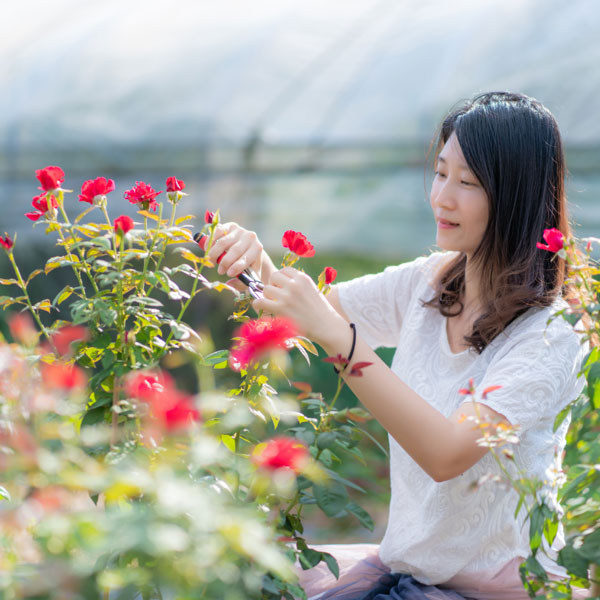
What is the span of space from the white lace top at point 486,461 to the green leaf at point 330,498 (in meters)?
0.37

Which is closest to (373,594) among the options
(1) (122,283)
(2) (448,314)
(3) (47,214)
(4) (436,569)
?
(4) (436,569)

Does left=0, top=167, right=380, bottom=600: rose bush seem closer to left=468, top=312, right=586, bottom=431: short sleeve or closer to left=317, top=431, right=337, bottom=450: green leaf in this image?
left=317, top=431, right=337, bottom=450: green leaf

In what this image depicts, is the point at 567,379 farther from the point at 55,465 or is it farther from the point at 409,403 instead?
the point at 55,465

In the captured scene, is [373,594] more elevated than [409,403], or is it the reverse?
[409,403]

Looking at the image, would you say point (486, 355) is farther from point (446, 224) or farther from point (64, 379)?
point (64, 379)

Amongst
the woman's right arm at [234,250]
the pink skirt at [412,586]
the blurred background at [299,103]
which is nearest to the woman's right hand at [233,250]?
the woman's right arm at [234,250]

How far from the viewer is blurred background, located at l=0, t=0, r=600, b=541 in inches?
144

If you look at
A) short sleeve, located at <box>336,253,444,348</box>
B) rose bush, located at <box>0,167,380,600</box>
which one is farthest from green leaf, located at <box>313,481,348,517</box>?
short sleeve, located at <box>336,253,444,348</box>

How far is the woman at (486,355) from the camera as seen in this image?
3.94ft

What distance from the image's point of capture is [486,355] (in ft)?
→ 4.35

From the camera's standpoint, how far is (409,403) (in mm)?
1039

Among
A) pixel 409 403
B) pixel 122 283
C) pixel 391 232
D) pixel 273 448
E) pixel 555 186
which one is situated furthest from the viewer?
pixel 391 232

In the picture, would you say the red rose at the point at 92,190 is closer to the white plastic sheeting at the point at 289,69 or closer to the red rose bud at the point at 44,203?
the red rose bud at the point at 44,203

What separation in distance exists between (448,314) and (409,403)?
445mm
